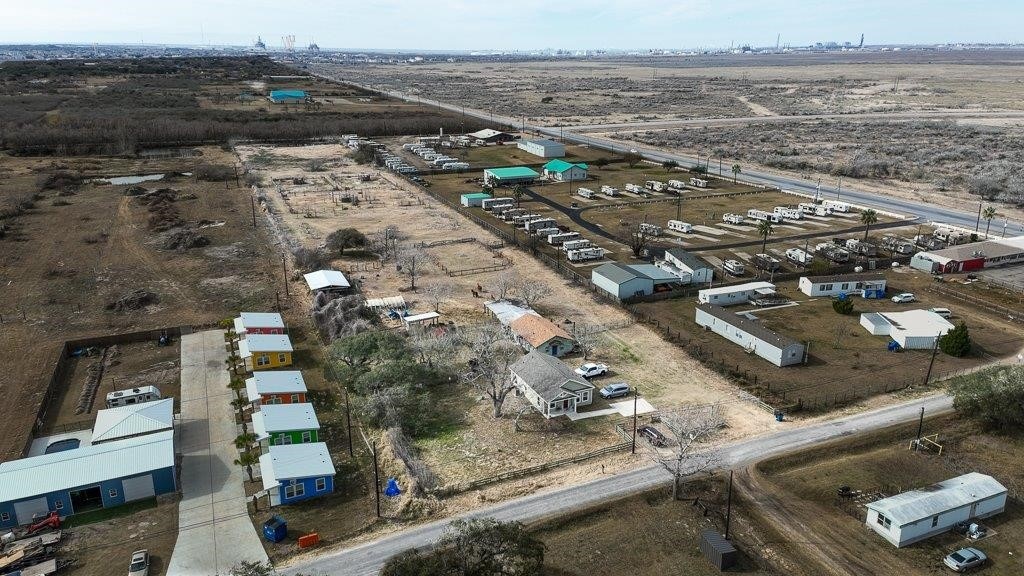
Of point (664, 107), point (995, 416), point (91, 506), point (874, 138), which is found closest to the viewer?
point (91, 506)

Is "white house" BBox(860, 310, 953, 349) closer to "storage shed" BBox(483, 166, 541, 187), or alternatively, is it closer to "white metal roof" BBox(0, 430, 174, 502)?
"white metal roof" BBox(0, 430, 174, 502)

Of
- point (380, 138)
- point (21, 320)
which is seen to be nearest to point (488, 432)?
point (21, 320)

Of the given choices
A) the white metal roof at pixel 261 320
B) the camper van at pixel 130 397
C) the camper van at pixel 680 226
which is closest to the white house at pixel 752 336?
the camper van at pixel 680 226

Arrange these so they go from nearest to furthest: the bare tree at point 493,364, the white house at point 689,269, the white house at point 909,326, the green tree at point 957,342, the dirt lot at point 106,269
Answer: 1. the bare tree at point 493,364
2. the green tree at point 957,342
3. the white house at point 909,326
4. the dirt lot at point 106,269
5. the white house at point 689,269

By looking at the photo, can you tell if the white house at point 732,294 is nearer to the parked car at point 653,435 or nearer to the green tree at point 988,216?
the parked car at point 653,435

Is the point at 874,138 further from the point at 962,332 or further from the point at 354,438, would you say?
the point at 354,438

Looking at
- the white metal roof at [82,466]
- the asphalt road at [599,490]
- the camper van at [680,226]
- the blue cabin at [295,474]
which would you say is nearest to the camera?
the asphalt road at [599,490]

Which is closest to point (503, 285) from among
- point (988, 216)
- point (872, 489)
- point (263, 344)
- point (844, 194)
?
point (263, 344)
